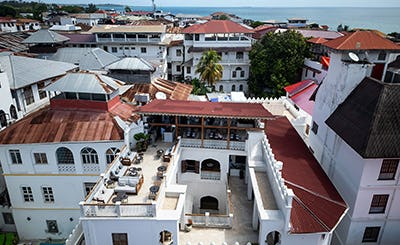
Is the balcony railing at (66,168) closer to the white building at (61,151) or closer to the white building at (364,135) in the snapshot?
the white building at (61,151)

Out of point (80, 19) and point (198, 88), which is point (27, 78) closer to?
point (198, 88)

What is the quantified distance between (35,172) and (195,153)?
47.9 ft

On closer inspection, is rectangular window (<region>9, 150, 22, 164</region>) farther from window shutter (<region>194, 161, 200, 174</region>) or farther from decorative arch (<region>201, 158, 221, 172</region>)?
decorative arch (<region>201, 158, 221, 172</region>)

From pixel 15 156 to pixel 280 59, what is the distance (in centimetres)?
4217

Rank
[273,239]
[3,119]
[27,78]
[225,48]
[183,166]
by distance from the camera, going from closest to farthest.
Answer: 1. [273,239]
2. [183,166]
3. [3,119]
4. [27,78]
5. [225,48]

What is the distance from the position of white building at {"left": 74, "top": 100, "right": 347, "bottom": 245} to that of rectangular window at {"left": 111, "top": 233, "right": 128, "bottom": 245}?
70 millimetres

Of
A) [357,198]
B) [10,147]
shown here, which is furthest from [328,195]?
[10,147]

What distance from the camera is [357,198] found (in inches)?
745

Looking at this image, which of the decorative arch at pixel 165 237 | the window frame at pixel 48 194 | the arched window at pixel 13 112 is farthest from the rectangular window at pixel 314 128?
the arched window at pixel 13 112

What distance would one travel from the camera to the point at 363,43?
21.6 m

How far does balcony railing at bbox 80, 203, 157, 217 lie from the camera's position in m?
16.2

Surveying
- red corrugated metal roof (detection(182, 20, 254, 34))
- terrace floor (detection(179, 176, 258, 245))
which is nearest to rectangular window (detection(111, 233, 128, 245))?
terrace floor (detection(179, 176, 258, 245))

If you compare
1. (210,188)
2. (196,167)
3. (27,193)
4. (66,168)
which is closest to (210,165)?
(196,167)

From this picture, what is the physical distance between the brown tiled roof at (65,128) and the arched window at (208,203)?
9.68m
